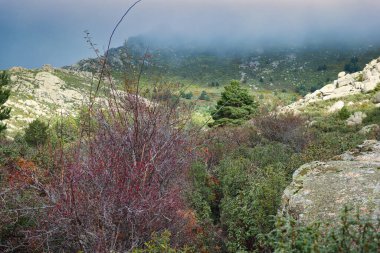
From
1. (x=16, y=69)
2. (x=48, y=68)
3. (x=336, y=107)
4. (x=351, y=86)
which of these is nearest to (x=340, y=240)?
(x=336, y=107)

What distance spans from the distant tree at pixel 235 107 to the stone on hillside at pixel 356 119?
38.1ft

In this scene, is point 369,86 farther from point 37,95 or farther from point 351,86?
point 37,95

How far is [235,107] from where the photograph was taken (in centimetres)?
3666

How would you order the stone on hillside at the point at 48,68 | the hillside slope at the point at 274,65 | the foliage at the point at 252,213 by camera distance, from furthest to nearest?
the hillside slope at the point at 274,65, the stone on hillside at the point at 48,68, the foliage at the point at 252,213

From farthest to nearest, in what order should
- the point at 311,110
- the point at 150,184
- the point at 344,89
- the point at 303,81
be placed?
the point at 303,81
the point at 344,89
the point at 311,110
the point at 150,184

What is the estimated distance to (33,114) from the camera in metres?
51.8

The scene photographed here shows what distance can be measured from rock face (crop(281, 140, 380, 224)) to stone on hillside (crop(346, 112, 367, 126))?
1785cm

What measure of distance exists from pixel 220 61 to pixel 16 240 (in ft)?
402

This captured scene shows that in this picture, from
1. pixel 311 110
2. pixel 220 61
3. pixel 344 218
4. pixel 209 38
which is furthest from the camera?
pixel 209 38

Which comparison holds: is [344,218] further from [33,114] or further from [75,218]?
[33,114]

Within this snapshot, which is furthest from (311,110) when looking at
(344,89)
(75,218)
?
(75,218)

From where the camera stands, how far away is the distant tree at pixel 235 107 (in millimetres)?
35094

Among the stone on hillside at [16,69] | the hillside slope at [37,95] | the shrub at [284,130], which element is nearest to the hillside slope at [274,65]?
the hillside slope at [37,95]

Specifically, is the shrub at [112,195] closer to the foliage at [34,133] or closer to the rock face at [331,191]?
the rock face at [331,191]
